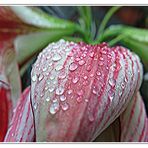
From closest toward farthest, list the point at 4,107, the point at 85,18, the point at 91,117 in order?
1. the point at 91,117
2. the point at 4,107
3. the point at 85,18

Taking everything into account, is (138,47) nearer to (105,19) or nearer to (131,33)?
(131,33)

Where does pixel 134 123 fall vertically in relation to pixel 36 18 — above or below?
below

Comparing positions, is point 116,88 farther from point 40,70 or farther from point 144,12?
point 144,12

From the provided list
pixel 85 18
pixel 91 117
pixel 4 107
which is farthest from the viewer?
pixel 85 18

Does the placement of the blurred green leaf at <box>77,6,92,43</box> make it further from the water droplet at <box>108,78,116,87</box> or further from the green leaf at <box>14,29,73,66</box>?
the water droplet at <box>108,78,116,87</box>

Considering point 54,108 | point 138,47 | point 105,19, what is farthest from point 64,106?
point 105,19

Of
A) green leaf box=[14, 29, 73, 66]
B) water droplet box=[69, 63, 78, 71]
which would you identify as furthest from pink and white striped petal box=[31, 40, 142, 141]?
green leaf box=[14, 29, 73, 66]
